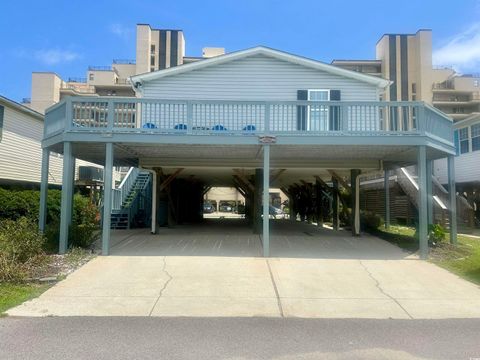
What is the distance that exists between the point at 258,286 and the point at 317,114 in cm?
879

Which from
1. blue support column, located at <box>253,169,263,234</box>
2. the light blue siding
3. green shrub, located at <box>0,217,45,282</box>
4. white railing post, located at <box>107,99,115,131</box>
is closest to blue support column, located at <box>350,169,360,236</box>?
the light blue siding

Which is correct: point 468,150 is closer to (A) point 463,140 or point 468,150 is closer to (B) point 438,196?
(A) point 463,140

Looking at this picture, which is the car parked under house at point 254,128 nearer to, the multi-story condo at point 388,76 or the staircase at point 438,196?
the staircase at point 438,196

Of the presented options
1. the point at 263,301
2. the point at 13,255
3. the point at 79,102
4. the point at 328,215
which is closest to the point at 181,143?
the point at 79,102

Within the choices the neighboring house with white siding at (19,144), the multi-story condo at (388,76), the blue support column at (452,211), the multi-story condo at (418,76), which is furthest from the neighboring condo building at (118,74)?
the blue support column at (452,211)

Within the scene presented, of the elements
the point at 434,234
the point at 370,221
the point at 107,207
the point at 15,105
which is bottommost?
the point at 434,234

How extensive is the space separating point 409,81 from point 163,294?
74824 millimetres

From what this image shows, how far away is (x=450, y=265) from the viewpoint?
31.7 feet

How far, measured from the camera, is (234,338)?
16.4 ft

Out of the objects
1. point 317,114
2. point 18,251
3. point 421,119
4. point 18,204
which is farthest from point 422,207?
point 18,204

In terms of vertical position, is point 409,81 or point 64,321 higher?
point 409,81

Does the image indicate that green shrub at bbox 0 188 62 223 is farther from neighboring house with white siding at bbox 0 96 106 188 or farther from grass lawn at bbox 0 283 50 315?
grass lawn at bbox 0 283 50 315

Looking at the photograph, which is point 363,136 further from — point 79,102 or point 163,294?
point 79,102

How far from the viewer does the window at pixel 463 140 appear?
2002 cm
